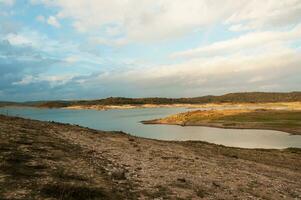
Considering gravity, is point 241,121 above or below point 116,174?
below

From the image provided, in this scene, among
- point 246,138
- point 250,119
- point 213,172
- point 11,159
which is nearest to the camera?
point 11,159

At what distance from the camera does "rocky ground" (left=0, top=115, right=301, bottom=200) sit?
14.9 meters

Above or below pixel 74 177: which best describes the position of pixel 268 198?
below

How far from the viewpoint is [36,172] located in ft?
55.2

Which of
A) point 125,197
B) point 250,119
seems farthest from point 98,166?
point 250,119

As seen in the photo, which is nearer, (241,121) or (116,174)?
(116,174)

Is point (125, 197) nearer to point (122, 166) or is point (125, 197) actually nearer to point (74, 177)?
point (74, 177)

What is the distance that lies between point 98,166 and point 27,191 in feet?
22.2

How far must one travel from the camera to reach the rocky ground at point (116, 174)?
14938 millimetres

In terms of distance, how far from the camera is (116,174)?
18.7 meters

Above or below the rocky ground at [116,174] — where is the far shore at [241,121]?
below

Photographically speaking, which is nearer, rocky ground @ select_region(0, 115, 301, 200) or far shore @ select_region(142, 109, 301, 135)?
rocky ground @ select_region(0, 115, 301, 200)

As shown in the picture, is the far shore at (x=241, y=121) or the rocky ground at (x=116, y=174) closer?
the rocky ground at (x=116, y=174)

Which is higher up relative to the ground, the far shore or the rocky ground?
the rocky ground
